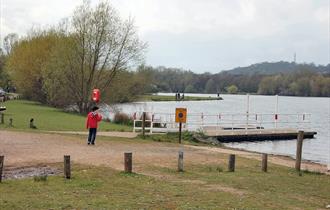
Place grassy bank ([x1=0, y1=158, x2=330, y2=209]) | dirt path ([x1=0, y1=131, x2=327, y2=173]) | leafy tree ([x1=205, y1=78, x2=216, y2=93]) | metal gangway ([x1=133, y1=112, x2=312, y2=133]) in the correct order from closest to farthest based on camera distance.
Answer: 1. grassy bank ([x1=0, y1=158, x2=330, y2=209])
2. dirt path ([x1=0, y1=131, x2=327, y2=173])
3. metal gangway ([x1=133, y1=112, x2=312, y2=133])
4. leafy tree ([x1=205, y1=78, x2=216, y2=93])

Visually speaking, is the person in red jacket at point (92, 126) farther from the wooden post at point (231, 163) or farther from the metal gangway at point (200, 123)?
the metal gangway at point (200, 123)

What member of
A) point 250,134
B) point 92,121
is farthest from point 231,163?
point 250,134

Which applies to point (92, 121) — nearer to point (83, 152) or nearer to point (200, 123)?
point (83, 152)

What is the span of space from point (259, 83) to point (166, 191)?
17203cm

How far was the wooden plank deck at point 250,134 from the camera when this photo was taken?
40.2m

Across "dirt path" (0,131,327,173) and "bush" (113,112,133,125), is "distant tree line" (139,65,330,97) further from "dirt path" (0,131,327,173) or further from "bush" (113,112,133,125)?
"dirt path" (0,131,327,173)

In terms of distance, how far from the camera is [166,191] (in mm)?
12602

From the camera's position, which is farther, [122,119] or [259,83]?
[259,83]

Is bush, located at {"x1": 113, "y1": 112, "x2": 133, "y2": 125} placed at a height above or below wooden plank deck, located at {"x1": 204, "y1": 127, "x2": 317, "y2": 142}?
above

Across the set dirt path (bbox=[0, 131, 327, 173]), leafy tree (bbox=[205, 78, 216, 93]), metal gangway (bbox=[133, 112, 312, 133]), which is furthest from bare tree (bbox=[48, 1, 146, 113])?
leafy tree (bbox=[205, 78, 216, 93])

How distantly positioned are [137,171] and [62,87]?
3961 cm

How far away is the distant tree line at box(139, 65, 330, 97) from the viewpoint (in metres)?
162

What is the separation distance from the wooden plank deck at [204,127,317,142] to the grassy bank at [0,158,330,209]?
22.5 metres

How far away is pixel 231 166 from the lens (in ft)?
56.5
